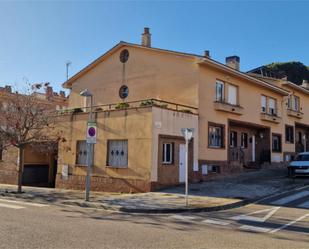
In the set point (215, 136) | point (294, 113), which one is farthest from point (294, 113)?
point (215, 136)

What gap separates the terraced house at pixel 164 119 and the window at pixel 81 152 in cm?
6

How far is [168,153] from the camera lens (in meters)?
18.3

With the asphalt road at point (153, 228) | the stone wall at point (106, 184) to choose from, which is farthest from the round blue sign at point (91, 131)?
the stone wall at point (106, 184)

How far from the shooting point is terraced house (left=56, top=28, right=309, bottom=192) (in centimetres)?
1786

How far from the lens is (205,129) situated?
20.6 meters

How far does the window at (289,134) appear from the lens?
100 feet

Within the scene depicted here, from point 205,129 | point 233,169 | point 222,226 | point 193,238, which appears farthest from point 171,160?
point 193,238

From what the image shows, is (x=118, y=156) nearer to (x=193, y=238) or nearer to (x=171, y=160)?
(x=171, y=160)

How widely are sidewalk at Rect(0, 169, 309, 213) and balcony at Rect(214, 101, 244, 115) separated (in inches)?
167

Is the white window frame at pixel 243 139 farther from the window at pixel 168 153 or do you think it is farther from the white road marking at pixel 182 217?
the white road marking at pixel 182 217

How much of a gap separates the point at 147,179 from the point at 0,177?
12.8 metres

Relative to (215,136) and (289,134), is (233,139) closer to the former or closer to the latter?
(215,136)

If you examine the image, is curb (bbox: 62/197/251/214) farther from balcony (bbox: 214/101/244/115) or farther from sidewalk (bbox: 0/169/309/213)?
balcony (bbox: 214/101/244/115)

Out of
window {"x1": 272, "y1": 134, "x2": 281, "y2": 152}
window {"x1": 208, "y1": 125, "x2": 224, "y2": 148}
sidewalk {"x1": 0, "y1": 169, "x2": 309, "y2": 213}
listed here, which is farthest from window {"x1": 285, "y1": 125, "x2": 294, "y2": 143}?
sidewalk {"x1": 0, "y1": 169, "x2": 309, "y2": 213}
